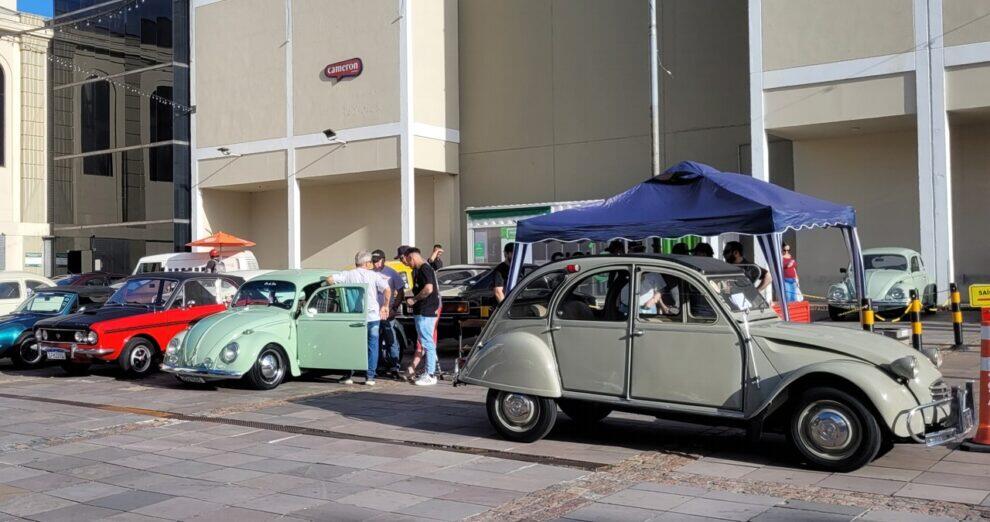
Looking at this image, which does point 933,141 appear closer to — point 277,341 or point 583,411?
point 583,411

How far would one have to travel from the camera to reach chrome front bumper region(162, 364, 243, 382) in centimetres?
1123

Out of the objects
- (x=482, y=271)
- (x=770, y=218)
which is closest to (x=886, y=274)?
(x=482, y=271)

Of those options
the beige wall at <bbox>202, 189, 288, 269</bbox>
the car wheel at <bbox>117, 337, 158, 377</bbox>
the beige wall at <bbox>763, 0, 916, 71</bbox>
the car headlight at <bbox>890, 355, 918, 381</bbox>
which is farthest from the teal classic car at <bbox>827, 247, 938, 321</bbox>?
the beige wall at <bbox>202, 189, 288, 269</bbox>

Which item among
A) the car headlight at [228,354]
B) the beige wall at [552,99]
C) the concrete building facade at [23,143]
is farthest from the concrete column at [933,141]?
the concrete building facade at [23,143]

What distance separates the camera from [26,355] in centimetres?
1521

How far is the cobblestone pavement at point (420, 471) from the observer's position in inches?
A: 230

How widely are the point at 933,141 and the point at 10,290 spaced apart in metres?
19.5

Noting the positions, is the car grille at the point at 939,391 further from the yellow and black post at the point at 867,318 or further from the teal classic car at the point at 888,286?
the teal classic car at the point at 888,286

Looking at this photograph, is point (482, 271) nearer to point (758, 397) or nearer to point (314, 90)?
point (758, 397)

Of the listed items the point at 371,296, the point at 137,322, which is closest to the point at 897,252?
the point at 371,296

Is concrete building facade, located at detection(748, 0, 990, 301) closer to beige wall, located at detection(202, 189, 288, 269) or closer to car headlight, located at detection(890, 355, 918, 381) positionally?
car headlight, located at detection(890, 355, 918, 381)

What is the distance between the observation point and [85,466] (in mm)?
7496

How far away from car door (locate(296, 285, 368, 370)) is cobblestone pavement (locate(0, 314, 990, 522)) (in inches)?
55.5

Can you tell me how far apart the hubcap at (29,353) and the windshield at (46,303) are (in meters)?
0.92
